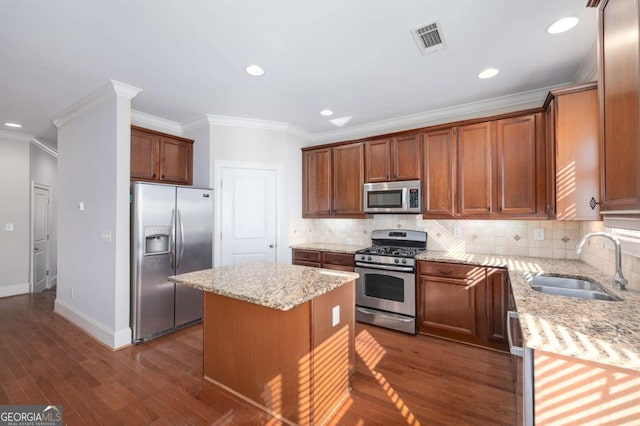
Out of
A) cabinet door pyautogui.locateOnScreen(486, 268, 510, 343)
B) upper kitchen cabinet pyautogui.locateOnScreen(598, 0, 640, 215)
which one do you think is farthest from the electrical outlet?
upper kitchen cabinet pyautogui.locateOnScreen(598, 0, 640, 215)

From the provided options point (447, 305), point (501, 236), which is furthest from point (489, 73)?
point (447, 305)

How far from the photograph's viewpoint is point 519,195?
9.44 ft

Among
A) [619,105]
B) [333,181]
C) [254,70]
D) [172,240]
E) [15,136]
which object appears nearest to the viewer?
[619,105]

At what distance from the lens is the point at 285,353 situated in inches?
70.6

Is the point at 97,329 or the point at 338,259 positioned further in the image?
the point at 338,259

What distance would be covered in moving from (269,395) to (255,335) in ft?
1.33

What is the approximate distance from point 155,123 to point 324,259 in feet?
9.96

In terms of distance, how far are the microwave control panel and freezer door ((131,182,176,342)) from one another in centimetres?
285

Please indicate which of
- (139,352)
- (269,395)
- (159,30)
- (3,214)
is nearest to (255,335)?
(269,395)

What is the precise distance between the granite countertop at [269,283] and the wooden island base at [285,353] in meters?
0.11

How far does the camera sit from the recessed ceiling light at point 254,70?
2541 millimetres

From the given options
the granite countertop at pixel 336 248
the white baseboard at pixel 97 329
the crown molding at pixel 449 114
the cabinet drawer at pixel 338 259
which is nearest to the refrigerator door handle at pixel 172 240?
the white baseboard at pixel 97 329

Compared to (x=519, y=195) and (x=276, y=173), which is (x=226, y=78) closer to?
(x=276, y=173)

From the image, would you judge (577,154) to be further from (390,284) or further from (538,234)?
(390,284)
